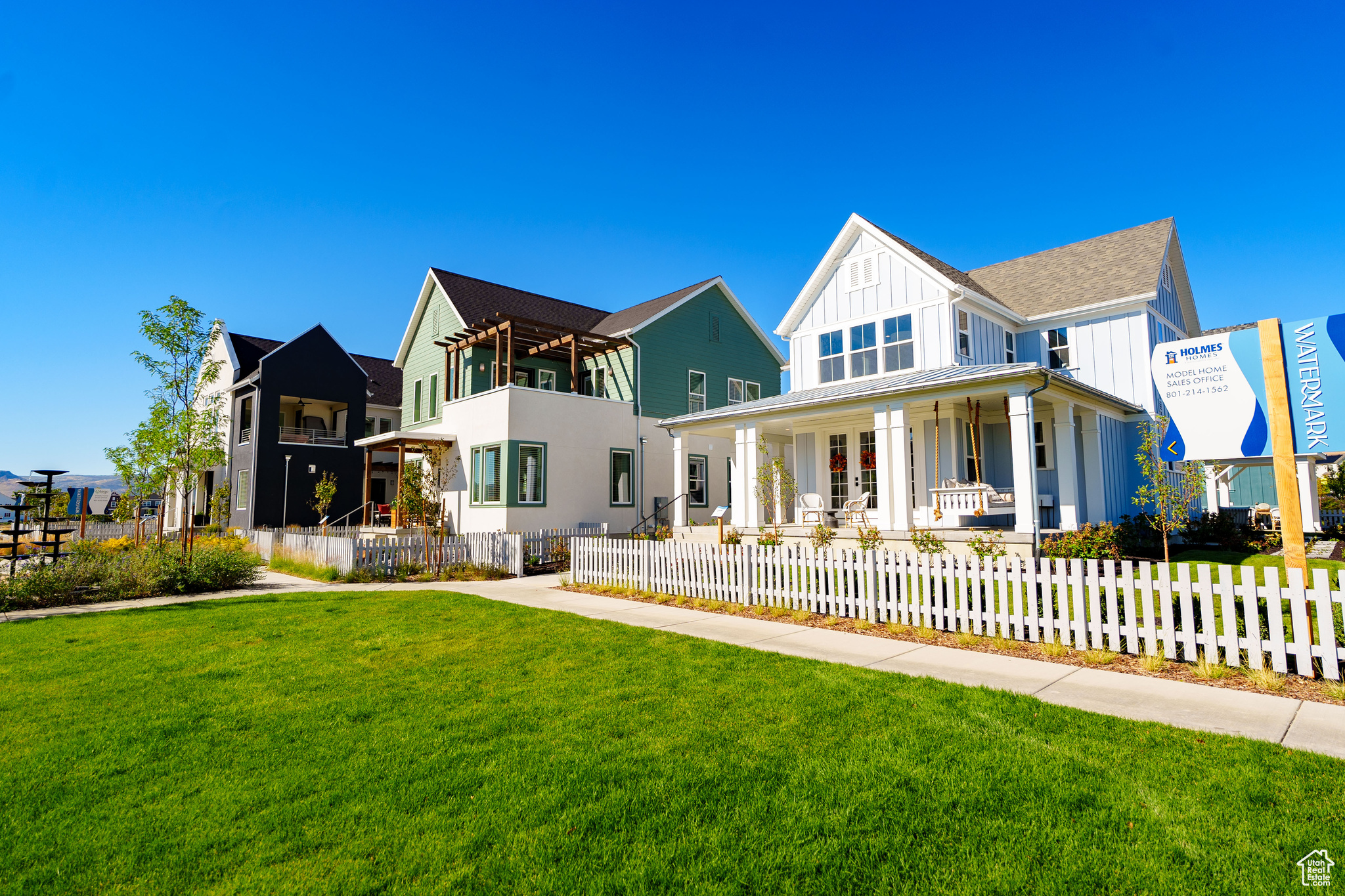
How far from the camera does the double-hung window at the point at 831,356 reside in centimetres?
1941

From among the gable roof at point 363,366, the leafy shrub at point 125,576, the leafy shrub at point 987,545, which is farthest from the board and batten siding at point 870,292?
the gable roof at point 363,366

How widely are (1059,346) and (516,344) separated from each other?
16.8m

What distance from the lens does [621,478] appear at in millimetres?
21859

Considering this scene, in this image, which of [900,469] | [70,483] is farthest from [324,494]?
[70,483]

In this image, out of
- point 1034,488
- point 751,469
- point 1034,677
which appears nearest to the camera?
point 1034,677

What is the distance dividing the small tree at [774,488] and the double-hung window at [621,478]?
540cm

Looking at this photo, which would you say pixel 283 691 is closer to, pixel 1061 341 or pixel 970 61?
pixel 970 61

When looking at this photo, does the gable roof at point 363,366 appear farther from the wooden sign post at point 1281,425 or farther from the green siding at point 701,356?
the wooden sign post at point 1281,425

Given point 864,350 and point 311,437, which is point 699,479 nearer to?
point 864,350

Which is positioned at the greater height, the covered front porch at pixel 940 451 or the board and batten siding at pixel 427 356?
the board and batten siding at pixel 427 356

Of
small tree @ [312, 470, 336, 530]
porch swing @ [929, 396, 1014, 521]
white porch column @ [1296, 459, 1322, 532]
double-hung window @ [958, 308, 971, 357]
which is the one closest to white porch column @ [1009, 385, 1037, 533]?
porch swing @ [929, 396, 1014, 521]

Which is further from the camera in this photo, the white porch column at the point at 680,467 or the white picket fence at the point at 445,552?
the white porch column at the point at 680,467

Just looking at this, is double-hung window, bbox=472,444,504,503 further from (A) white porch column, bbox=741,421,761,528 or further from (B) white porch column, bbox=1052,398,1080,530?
(B) white porch column, bbox=1052,398,1080,530

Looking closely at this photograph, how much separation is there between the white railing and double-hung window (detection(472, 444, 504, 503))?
14873 mm
